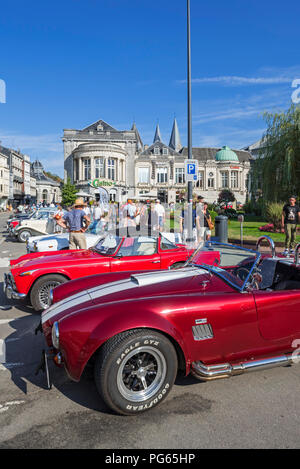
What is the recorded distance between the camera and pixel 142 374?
2.85 m

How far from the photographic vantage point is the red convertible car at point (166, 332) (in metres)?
2.78

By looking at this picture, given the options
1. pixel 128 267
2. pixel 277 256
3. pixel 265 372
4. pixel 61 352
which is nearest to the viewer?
pixel 61 352

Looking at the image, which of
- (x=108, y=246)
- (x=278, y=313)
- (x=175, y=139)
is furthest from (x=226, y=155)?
(x=278, y=313)

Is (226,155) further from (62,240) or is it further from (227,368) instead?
(227,368)

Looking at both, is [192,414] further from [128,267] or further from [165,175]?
[165,175]

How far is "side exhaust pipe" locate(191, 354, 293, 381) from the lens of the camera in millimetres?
2939

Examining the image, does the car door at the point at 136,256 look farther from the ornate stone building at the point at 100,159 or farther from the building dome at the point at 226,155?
the building dome at the point at 226,155

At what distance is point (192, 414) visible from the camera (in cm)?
283

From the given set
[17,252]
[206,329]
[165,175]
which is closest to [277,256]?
[206,329]

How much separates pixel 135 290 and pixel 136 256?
2718mm

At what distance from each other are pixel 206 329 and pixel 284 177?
18490 millimetres

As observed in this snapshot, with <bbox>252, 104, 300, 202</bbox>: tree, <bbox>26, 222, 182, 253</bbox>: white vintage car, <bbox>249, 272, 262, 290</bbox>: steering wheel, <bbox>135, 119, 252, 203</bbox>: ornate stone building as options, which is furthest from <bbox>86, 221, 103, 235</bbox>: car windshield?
<bbox>135, 119, 252, 203</bbox>: ornate stone building

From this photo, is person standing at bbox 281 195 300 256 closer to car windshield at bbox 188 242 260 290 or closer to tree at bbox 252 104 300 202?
car windshield at bbox 188 242 260 290

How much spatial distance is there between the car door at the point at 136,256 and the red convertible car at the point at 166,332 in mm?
2372
